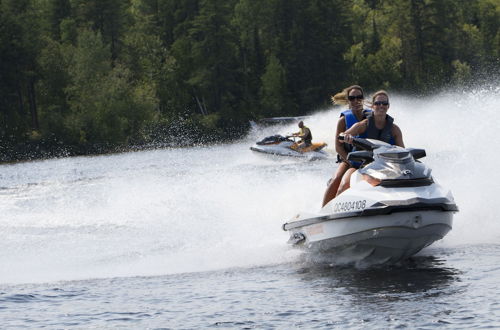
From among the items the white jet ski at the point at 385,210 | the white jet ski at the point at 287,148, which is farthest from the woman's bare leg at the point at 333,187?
the white jet ski at the point at 287,148

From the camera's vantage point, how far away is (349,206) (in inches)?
373

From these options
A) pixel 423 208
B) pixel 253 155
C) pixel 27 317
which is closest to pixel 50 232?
pixel 27 317

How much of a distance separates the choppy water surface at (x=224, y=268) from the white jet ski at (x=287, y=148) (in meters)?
11.6

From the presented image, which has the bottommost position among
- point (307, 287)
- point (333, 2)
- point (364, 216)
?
point (307, 287)

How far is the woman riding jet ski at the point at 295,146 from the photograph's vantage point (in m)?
30.6

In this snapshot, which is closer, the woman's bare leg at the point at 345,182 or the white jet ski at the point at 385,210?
the white jet ski at the point at 385,210

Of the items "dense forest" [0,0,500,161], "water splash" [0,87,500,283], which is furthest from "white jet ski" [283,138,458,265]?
"dense forest" [0,0,500,161]

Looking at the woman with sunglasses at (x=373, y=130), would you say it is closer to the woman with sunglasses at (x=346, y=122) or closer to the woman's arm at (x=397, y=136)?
the woman's arm at (x=397, y=136)

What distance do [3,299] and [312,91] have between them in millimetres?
73554

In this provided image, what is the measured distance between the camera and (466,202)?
40.5 feet

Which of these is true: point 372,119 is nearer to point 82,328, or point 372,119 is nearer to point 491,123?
point 82,328

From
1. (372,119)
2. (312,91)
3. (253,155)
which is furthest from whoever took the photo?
(312,91)

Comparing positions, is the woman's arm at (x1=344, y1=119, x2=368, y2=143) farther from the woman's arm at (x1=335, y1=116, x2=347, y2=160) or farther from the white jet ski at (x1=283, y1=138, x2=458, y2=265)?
the woman's arm at (x1=335, y1=116, x2=347, y2=160)

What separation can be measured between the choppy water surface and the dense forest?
140 ft
